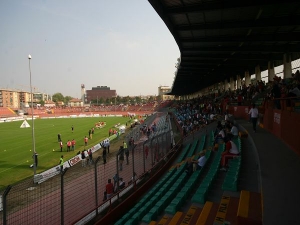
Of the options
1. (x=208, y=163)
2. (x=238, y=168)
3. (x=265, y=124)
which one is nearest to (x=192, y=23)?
(x=265, y=124)

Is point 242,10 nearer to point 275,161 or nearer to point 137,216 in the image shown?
point 275,161

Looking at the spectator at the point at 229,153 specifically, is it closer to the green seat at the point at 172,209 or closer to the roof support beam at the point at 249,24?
the green seat at the point at 172,209

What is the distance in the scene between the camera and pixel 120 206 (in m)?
8.61

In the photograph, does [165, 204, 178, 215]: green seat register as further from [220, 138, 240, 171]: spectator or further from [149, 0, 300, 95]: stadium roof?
[149, 0, 300, 95]: stadium roof

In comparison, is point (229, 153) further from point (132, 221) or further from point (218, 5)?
point (218, 5)

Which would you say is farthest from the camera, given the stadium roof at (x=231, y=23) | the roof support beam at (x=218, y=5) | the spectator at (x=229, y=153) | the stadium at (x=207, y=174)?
the stadium roof at (x=231, y=23)

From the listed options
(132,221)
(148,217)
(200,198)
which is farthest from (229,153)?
(132,221)

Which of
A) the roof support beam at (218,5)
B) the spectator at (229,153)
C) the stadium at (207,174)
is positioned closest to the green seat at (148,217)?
the stadium at (207,174)

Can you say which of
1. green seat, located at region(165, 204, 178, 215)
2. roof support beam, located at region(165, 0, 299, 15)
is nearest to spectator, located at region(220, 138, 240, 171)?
green seat, located at region(165, 204, 178, 215)

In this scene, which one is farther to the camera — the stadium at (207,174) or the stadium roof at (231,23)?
the stadium roof at (231,23)

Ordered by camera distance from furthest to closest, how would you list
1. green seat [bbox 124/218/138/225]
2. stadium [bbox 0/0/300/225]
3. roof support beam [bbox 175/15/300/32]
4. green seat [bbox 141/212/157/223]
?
roof support beam [bbox 175/15/300/32]
green seat [bbox 141/212/157/223]
green seat [bbox 124/218/138/225]
stadium [bbox 0/0/300/225]

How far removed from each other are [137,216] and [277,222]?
4.15 m

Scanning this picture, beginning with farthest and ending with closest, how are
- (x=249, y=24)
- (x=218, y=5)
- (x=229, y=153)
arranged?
(x=249, y=24) < (x=218, y=5) < (x=229, y=153)

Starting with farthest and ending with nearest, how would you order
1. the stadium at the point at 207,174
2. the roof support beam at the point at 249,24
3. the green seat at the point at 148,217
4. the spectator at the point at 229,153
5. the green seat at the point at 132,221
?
the roof support beam at the point at 249,24
the spectator at the point at 229,153
the green seat at the point at 148,217
the green seat at the point at 132,221
the stadium at the point at 207,174
